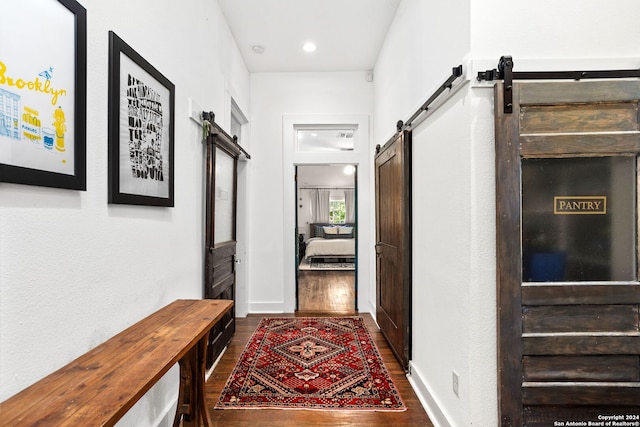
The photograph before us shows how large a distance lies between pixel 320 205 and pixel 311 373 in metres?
8.16

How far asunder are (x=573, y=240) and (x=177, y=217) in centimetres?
225

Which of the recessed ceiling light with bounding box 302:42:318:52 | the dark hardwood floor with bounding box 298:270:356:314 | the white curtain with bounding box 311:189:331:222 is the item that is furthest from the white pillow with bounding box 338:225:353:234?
the recessed ceiling light with bounding box 302:42:318:52

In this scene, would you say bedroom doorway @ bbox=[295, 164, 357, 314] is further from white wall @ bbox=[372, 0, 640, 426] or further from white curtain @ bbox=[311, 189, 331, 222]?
white wall @ bbox=[372, 0, 640, 426]

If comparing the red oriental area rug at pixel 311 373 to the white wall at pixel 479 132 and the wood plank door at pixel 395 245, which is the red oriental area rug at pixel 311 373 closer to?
the wood plank door at pixel 395 245

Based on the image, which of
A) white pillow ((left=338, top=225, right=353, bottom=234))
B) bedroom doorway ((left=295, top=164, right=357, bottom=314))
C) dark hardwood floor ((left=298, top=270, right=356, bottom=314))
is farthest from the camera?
white pillow ((left=338, top=225, right=353, bottom=234))

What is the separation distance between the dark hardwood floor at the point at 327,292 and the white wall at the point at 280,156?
379mm

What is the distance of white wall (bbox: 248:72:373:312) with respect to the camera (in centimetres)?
420

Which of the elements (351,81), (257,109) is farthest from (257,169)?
(351,81)


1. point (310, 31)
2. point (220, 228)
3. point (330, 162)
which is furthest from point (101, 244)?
point (330, 162)

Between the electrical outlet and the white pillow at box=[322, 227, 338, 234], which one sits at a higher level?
the white pillow at box=[322, 227, 338, 234]

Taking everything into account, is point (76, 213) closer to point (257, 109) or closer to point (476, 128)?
point (476, 128)

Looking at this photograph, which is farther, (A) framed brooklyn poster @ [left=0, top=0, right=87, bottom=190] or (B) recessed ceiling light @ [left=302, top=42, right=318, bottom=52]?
(B) recessed ceiling light @ [left=302, top=42, right=318, bottom=52]

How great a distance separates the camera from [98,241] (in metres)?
1.29

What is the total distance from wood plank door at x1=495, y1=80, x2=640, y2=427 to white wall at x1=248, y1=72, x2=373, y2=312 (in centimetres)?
268
